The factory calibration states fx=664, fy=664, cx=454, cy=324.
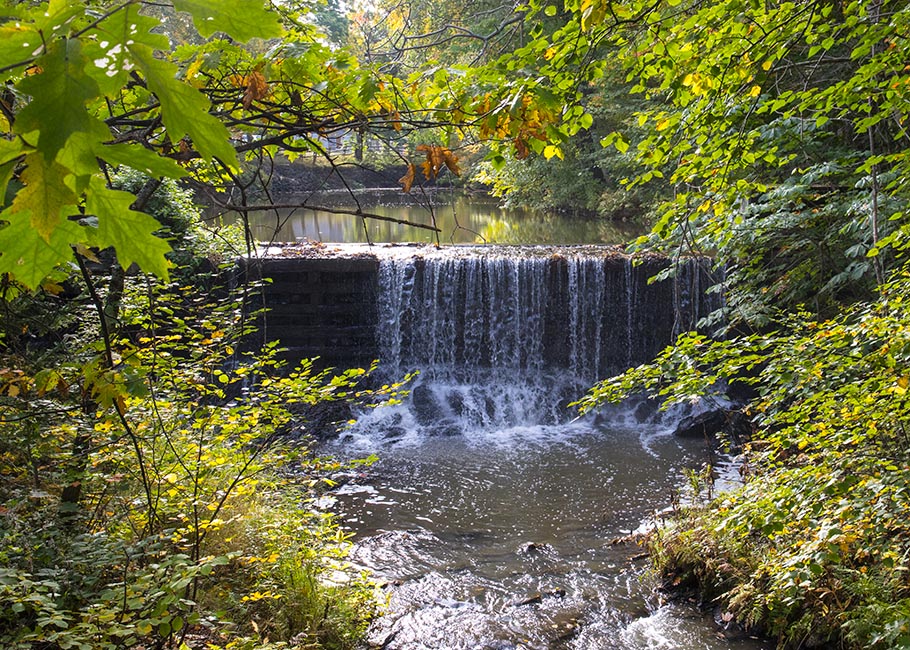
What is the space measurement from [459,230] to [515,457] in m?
12.2

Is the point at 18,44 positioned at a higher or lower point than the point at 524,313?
higher

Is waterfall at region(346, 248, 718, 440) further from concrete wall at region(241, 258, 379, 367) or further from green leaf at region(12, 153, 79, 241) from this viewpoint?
green leaf at region(12, 153, 79, 241)

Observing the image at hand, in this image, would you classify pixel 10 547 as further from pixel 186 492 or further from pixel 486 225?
pixel 486 225

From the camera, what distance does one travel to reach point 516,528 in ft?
23.6

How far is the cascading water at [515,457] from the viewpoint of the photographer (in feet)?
17.7

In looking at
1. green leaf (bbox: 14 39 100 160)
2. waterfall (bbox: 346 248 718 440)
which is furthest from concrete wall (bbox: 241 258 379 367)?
green leaf (bbox: 14 39 100 160)

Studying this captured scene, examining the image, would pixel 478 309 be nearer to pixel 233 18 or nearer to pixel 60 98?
pixel 233 18

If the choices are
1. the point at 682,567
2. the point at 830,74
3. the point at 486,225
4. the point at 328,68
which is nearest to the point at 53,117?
the point at 328,68

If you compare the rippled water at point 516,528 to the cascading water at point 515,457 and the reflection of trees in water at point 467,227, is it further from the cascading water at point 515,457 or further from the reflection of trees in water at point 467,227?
the reflection of trees in water at point 467,227

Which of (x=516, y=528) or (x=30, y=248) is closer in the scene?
(x=30, y=248)

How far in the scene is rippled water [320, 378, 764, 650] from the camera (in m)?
5.18

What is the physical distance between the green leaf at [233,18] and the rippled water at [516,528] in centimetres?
468

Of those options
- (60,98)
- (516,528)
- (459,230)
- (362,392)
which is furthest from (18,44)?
(459,230)

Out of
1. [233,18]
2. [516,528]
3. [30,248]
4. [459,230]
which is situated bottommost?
[516,528]
